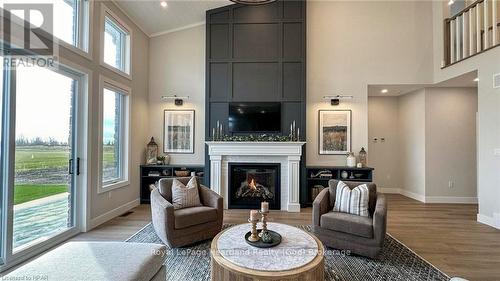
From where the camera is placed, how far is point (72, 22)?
3645mm

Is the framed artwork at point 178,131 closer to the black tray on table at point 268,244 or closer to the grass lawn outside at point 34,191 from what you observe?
the grass lawn outside at point 34,191

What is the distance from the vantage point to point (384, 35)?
5621 millimetres

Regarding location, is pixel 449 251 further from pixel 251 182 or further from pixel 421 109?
pixel 421 109

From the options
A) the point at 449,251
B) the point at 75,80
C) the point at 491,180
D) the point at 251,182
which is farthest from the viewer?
the point at 251,182

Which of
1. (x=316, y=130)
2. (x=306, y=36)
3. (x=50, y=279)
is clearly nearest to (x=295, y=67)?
(x=306, y=36)

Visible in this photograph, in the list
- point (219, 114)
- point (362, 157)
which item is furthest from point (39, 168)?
point (362, 157)

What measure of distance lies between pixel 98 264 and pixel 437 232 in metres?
4.55

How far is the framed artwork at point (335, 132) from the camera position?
18.2 ft

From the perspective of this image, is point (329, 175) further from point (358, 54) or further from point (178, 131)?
point (178, 131)

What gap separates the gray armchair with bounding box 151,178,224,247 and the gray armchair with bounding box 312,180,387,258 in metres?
1.40

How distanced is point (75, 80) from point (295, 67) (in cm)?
404

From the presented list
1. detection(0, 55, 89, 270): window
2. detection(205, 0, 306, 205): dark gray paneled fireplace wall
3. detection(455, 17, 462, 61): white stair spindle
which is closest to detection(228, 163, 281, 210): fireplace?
detection(205, 0, 306, 205): dark gray paneled fireplace wall

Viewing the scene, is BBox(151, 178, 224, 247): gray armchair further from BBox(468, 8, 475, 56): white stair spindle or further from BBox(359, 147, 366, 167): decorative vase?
BBox(468, 8, 475, 56): white stair spindle

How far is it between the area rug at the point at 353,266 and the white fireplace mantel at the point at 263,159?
193 centimetres
